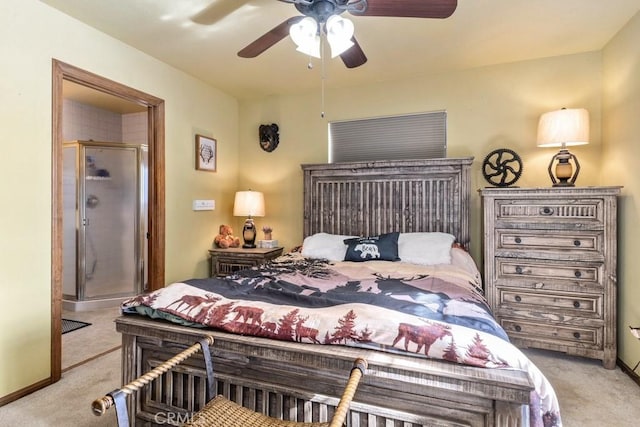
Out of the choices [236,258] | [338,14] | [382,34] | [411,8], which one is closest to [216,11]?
[338,14]

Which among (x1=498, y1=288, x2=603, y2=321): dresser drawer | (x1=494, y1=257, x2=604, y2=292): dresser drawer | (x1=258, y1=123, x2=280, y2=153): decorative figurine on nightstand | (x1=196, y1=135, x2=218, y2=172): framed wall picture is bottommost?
(x1=498, y1=288, x2=603, y2=321): dresser drawer

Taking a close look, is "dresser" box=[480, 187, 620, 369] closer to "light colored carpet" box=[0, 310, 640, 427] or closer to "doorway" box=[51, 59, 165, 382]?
"light colored carpet" box=[0, 310, 640, 427]

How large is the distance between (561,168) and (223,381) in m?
2.90

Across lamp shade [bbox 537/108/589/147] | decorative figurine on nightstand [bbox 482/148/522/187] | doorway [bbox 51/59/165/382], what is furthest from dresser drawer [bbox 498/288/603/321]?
doorway [bbox 51/59/165/382]

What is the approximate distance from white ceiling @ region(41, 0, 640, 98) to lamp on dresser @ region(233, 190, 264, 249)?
1261mm

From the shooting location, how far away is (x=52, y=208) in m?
2.29

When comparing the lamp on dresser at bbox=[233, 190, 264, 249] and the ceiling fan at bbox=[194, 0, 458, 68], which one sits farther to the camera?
the lamp on dresser at bbox=[233, 190, 264, 249]

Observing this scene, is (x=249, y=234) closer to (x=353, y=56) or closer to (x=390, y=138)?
(x=390, y=138)

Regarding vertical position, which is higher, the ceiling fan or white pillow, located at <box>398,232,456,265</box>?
the ceiling fan

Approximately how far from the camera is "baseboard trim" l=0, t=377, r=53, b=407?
203cm

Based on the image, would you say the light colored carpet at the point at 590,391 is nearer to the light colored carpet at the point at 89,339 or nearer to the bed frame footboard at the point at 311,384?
the bed frame footboard at the point at 311,384

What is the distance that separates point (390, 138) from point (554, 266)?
1.89 m

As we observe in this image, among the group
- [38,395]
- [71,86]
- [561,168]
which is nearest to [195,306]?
[38,395]

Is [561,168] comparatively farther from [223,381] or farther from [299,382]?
[223,381]
